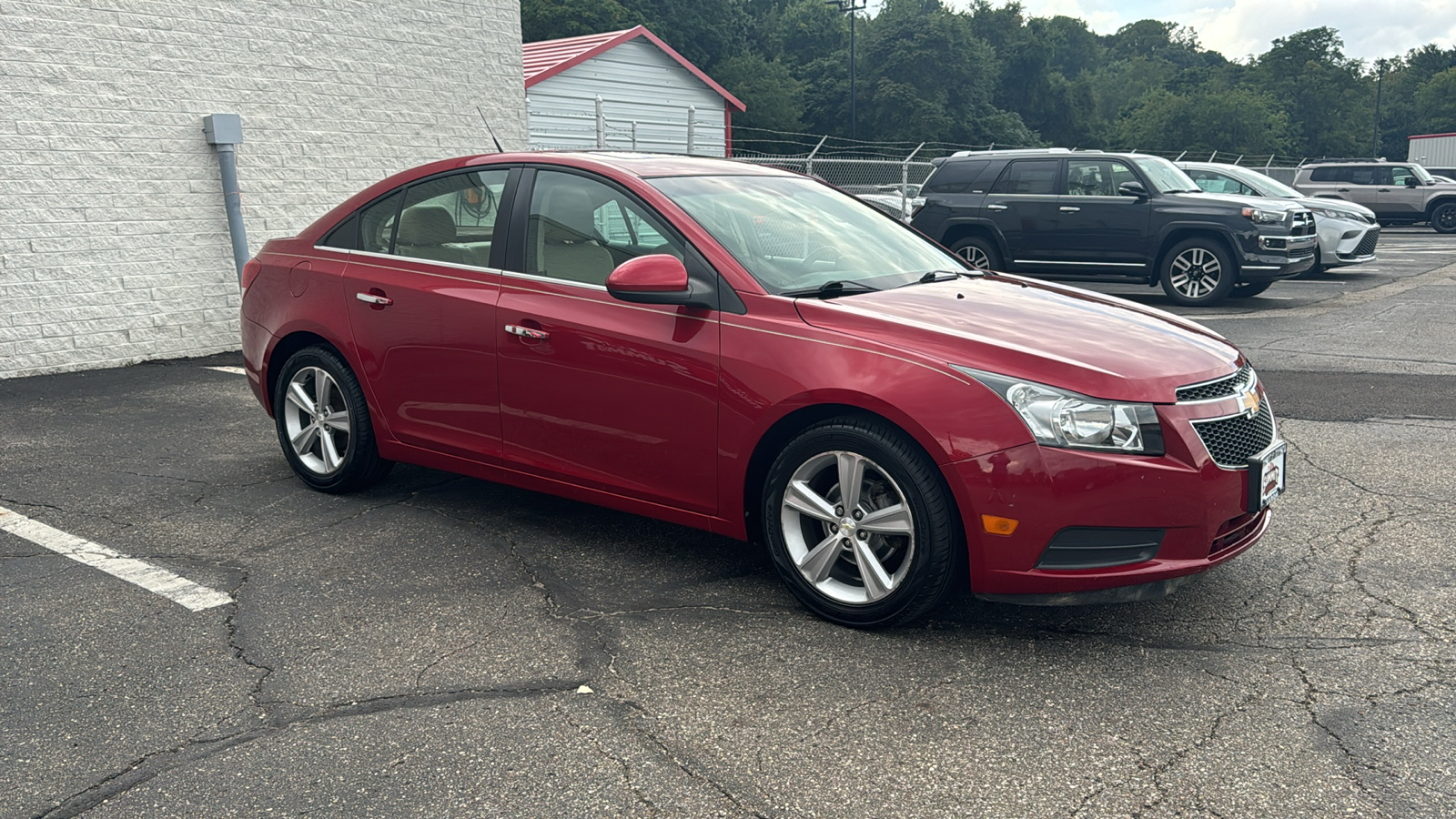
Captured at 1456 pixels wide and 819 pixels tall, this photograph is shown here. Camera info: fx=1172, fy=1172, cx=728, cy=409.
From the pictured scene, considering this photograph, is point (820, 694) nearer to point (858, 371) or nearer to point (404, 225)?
point (858, 371)

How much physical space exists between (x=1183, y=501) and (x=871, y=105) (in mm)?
71828

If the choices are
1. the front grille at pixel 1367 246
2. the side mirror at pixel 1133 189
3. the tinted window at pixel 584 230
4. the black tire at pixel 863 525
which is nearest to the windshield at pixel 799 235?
the tinted window at pixel 584 230

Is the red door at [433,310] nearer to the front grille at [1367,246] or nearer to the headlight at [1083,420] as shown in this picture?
the headlight at [1083,420]

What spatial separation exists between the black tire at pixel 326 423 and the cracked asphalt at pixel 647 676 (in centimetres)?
15

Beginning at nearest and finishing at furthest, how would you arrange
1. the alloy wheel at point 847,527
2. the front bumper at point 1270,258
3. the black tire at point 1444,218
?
1. the alloy wheel at point 847,527
2. the front bumper at point 1270,258
3. the black tire at point 1444,218

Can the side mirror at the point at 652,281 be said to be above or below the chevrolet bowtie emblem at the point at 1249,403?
above

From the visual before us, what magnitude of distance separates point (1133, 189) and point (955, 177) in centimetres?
226

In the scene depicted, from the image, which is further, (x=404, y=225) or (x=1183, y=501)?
(x=404, y=225)

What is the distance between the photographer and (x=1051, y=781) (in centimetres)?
298

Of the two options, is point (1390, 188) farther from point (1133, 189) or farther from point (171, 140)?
point (171, 140)

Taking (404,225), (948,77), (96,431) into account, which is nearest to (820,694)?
(404,225)

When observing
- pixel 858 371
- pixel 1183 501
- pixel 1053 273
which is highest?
pixel 858 371

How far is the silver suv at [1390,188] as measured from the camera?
2747 cm

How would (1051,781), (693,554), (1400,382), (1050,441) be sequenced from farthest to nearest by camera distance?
(1400,382), (693,554), (1050,441), (1051,781)
